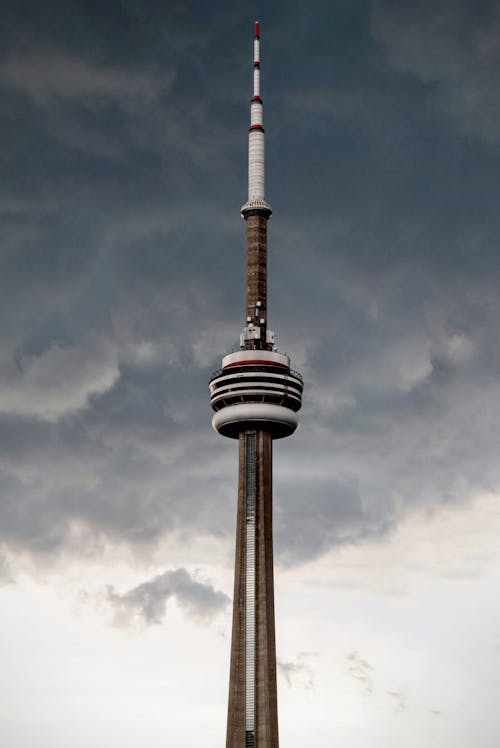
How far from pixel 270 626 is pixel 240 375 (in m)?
38.9

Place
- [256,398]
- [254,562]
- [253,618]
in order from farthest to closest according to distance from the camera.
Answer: [256,398] → [254,562] → [253,618]

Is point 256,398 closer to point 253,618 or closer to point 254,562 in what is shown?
point 254,562

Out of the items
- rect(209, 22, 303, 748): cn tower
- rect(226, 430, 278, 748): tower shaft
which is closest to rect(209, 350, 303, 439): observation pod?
rect(209, 22, 303, 748): cn tower

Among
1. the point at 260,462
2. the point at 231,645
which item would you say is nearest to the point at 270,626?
the point at 231,645

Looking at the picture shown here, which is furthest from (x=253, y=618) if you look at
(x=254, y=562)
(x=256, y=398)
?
(x=256, y=398)

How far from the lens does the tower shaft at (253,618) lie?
603ft

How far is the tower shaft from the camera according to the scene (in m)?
184

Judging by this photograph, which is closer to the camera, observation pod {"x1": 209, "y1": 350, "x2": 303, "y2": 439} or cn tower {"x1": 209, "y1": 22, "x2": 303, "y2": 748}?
cn tower {"x1": 209, "y1": 22, "x2": 303, "y2": 748}

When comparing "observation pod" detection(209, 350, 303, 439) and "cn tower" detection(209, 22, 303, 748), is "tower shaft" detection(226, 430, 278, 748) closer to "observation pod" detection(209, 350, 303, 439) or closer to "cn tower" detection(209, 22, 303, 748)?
"cn tower" detection(209, 22, 303, 748)

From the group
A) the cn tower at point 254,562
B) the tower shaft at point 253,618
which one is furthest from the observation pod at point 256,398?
the tower shaft at point 253,618

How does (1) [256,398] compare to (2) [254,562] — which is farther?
(1) [256,398]

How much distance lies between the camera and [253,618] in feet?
618

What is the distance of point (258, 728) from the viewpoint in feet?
601

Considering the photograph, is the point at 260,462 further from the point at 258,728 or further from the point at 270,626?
the point at 258,728
